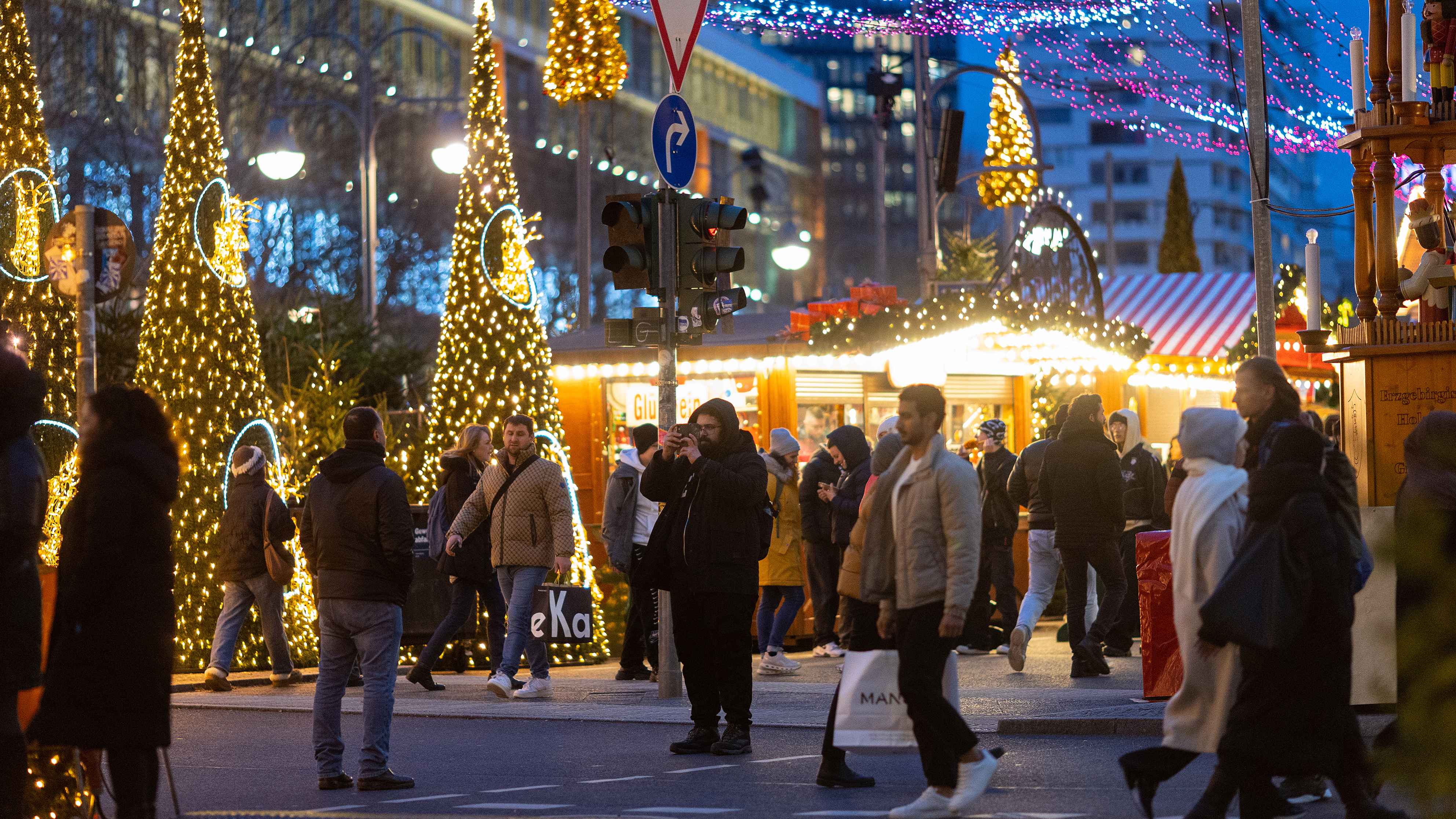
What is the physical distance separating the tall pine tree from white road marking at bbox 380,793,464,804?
45.6m

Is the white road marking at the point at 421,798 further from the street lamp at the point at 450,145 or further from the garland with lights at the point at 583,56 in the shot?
the garland with lights at the point at 583,56

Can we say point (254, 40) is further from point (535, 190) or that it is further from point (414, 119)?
point (535, 190)

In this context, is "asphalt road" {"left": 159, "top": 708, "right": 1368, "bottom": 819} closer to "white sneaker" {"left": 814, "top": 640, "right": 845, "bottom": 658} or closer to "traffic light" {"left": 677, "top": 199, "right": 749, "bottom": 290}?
"traffic light" {"left": 677, "top": 199, "right": 749, "bottom": 290}

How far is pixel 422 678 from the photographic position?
14.3 meters

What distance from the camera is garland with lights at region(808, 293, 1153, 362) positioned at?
20828 mm

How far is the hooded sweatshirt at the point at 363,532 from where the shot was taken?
923 cm

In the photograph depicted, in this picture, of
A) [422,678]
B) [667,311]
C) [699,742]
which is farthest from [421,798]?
[422,678]

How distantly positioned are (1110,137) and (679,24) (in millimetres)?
123633

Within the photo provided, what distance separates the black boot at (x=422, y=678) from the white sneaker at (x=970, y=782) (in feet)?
23.8

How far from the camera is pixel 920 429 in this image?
7.92 metres

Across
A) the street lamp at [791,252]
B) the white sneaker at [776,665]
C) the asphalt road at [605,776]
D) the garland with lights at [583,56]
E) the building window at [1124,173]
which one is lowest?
the white sneaker at [776,665]

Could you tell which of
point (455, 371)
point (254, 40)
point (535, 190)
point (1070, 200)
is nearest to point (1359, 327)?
point (455, 371)

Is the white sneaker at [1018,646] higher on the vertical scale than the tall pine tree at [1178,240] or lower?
lower

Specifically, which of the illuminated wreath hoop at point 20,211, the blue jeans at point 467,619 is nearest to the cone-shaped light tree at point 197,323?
the illuminated wreath hoop at point 20,211
